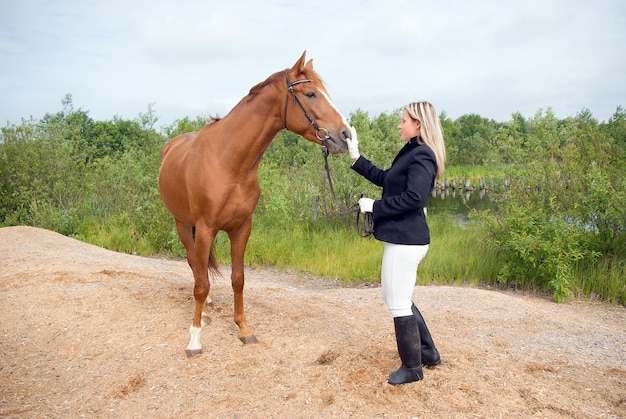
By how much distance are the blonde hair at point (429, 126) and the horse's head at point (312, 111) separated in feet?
1.59

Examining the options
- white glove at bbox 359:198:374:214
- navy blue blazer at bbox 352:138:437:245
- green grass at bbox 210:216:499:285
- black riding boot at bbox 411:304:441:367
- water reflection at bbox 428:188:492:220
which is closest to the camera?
navy blue blazer at bbox 352:138:437:245

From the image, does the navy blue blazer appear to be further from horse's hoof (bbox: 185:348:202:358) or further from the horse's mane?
horse's hoof (bbox: 185:348:202:358)

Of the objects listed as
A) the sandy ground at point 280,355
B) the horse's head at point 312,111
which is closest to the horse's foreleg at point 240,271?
the sandy ground at point 280,355

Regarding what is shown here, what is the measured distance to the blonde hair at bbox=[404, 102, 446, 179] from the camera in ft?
10.7

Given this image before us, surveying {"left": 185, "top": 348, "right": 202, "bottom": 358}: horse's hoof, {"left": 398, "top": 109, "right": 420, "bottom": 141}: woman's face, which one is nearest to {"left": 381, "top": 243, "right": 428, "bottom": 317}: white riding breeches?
{"left": 398, "top": 109, "right": 420, "bottom": 141}: woman's face

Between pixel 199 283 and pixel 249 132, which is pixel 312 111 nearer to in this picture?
pixel 249 132

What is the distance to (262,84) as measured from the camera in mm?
3805

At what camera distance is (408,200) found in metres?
3.11

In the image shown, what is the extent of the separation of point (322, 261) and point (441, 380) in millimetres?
5099

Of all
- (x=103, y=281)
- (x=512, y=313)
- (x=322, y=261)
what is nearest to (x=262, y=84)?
(x=103, y=281)

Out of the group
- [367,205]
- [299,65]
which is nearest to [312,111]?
[299,65]

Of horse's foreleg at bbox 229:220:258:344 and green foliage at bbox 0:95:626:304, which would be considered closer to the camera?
horse's foreleg at bbox 229:220:258:344

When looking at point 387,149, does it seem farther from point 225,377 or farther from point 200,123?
point 225,377

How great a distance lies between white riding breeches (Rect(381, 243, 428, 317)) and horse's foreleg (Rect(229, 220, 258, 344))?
52.9 inches
